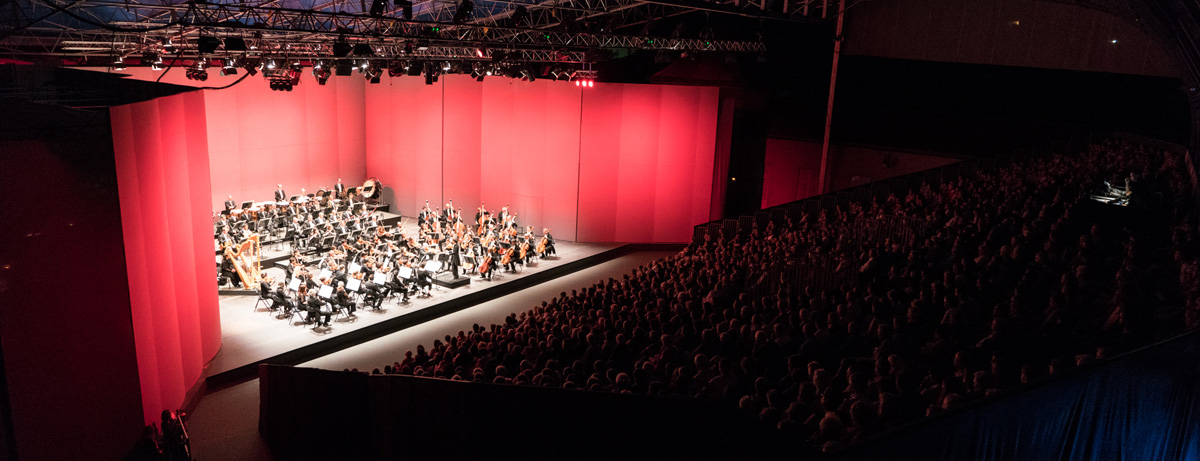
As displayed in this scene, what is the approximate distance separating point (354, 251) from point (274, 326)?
2.53m

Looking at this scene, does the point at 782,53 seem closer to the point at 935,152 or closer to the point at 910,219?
the point at 935,152

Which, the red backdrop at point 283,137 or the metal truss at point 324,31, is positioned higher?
the metal truss at point 324,31

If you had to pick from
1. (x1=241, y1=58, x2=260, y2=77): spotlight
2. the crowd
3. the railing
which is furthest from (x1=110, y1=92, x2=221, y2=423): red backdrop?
the railing

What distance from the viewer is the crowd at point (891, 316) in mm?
5141

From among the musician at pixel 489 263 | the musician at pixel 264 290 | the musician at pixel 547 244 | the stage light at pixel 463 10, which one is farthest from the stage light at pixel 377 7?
the musician at pixel 547 244

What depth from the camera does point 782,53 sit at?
769 inches

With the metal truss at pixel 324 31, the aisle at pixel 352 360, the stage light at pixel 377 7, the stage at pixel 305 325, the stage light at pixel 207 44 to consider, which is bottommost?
the aisle at pixel 352 360

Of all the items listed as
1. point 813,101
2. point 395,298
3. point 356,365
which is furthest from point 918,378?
point 813,101

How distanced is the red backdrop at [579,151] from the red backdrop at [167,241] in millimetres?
8760

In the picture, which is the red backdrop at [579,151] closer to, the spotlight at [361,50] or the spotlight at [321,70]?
the spotlight at [321,70]

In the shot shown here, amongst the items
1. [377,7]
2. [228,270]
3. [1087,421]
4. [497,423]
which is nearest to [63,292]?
[497,423]

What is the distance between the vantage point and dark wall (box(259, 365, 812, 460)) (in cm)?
449

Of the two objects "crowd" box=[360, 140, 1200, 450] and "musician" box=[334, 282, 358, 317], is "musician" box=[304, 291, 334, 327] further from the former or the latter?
"crowd" box=[360, 140, 1200, 450]

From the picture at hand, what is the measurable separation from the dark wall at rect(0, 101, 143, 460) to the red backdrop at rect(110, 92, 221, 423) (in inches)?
16.9
